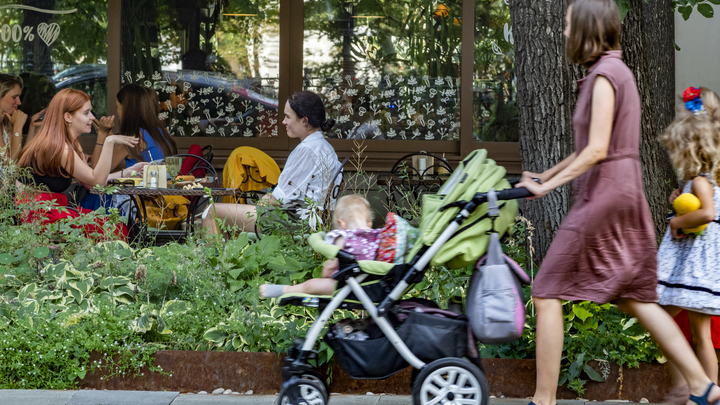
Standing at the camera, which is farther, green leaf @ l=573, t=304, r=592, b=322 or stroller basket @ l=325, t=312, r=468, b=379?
green leaf @ l=573, t=304, r=592, b=322

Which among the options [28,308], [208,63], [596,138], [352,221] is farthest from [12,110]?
[596,138]

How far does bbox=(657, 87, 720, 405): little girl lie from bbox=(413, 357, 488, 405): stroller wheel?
1.00 metres

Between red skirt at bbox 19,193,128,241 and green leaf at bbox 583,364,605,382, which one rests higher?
red skirt at bbox 19,193,128,241

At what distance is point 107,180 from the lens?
5.31 metres

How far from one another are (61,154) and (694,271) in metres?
4.16

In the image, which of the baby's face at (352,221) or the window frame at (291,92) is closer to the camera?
the baby's face at (352,221)

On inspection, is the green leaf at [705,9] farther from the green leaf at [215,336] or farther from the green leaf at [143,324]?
the green leaf at [143,324]

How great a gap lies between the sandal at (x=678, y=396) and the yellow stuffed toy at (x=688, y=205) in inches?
27.2

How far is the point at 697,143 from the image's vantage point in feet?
10.6

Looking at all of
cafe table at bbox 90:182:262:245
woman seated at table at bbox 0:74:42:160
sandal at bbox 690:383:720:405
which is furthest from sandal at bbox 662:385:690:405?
woman seated at table at bbox 0:74:42:160

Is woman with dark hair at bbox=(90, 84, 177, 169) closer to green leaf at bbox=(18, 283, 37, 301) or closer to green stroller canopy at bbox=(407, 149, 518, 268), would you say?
green leaf at bbox=(18, 283, 37, 301)

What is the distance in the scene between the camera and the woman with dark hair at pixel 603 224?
2.87 meters

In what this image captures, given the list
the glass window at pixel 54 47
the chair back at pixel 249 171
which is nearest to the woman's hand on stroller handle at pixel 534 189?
the chair back at pixel 249 171

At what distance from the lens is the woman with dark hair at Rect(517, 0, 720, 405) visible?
2.87 metres
